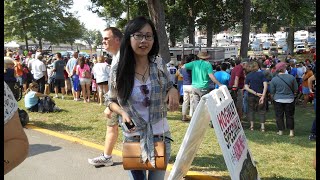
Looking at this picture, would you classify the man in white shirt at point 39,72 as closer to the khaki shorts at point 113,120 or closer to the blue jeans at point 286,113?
the blue jeans at point 286,113

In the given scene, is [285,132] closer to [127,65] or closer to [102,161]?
[102,161]

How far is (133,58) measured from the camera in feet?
8.39

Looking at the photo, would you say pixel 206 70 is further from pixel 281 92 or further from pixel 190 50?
pixel 190 50

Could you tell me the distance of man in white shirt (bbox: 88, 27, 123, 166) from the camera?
13.1 ft

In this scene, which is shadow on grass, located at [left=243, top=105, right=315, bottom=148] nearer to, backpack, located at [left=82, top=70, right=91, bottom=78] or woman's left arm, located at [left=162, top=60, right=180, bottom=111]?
woman's left arm, located at [left=162, top=60, right=180, bottom=111]

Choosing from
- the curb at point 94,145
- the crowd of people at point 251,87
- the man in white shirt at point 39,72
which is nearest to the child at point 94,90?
the man in white shirt at point 39,72

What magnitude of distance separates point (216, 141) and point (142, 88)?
3.82 metres

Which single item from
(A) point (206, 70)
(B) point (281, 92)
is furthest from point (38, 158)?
(B) point (281, 92)

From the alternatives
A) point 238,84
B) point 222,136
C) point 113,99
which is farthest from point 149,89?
point 238,84

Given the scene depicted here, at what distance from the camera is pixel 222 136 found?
9.92ft

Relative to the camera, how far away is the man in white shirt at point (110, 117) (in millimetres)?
→ 3990

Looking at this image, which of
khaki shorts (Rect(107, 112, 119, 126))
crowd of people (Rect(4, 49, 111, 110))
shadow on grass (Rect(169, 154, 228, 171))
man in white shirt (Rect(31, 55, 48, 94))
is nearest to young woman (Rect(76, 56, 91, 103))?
crowd of people (Rect(4, 49, 111, 110))
